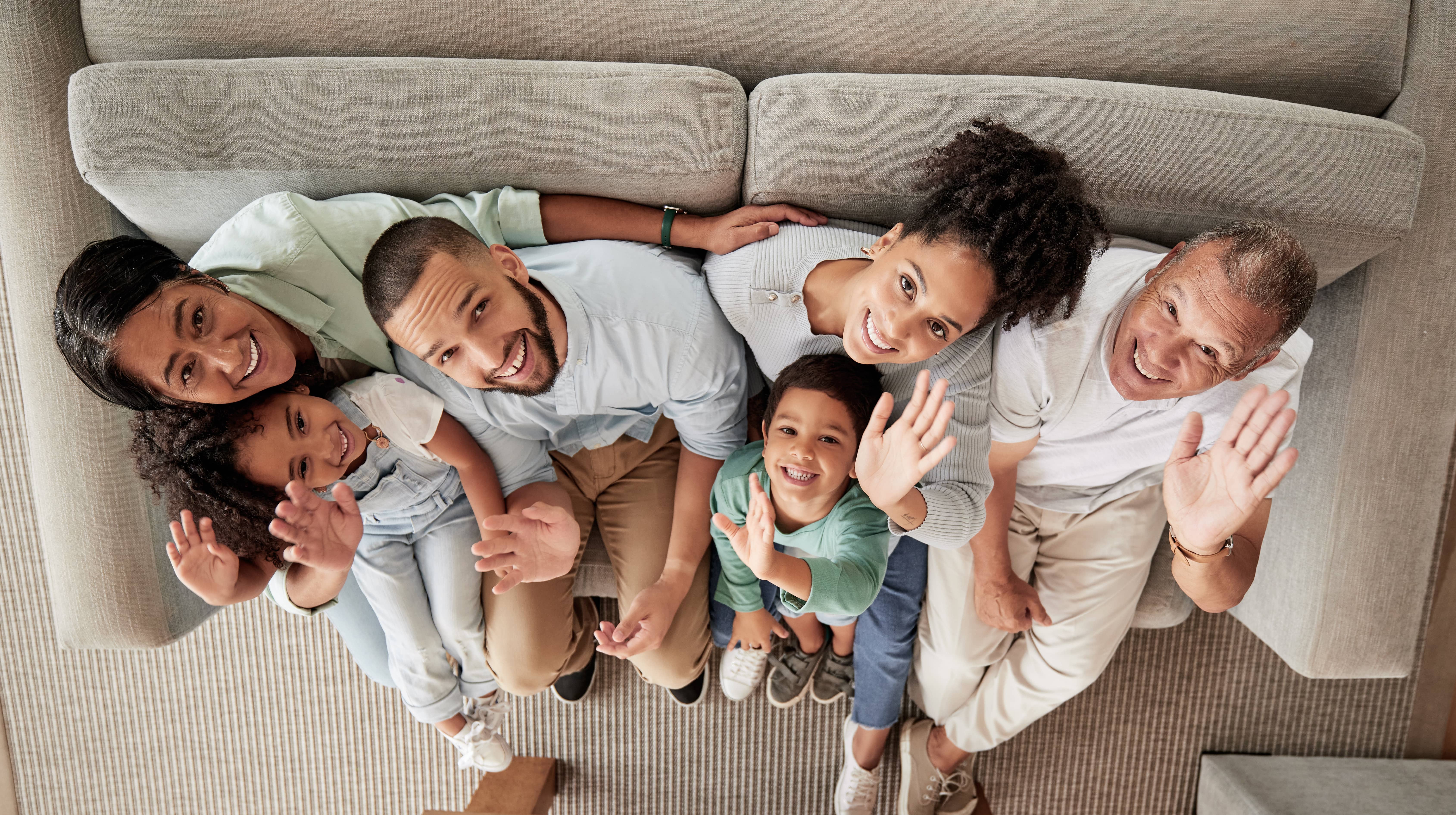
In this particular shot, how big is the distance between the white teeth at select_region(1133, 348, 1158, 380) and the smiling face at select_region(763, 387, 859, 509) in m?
0.44

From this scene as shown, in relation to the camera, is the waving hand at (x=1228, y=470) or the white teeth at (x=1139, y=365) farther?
the white teeth at (x=1139, y=365)

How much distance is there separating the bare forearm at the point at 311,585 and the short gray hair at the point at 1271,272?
1495 millimetres

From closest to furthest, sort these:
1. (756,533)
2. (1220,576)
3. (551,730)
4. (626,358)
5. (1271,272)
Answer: (1271,272), (756,533), (1220,576), (626,358), (551,730)

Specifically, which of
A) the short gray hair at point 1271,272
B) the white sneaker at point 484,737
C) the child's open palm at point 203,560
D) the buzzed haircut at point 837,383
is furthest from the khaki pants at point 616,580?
the short gray hair at point 1271,272

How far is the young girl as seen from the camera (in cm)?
119

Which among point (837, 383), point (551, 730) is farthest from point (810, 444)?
point (551, 730)

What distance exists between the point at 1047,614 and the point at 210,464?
5.03 ft

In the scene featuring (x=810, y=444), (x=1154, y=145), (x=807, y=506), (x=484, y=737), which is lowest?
(x=484, y=737)

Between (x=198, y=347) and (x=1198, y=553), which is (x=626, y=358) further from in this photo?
(x=1198, y=553)

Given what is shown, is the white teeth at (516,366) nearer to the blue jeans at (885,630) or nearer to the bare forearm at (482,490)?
the bare forearm at (482,490)

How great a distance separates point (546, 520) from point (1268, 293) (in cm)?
115

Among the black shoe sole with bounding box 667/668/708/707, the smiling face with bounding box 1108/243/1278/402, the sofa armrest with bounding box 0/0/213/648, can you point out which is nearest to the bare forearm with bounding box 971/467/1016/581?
the smiling face with bounding box 1108/243/1278/402

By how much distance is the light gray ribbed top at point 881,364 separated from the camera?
1308 millimetres

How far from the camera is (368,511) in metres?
1.42
